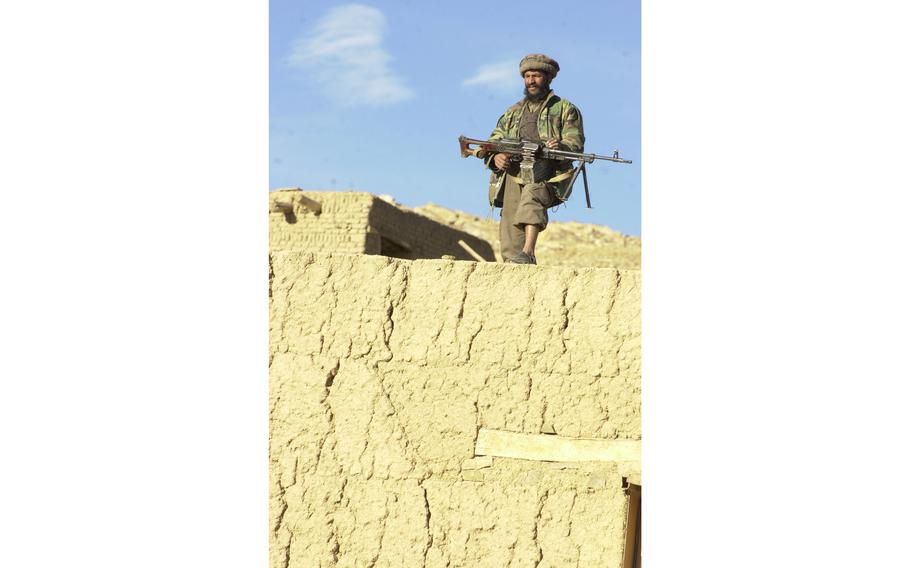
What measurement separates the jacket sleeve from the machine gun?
2.2 inches

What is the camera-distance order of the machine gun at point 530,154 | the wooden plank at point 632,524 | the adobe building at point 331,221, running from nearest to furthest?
the wooden plank at point 632,524 → the machine gun at point 530,154 → the adobe building at point 331,221

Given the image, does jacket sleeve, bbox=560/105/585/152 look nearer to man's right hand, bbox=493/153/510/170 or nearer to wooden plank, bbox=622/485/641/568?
man's right hand, bbox=493/153/510/170

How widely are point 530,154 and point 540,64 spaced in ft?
1.56

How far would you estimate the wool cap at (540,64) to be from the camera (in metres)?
5.89

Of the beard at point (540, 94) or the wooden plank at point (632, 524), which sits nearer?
the wooden plank at point (632, 524)

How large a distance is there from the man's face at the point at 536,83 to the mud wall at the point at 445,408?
1.39 meters

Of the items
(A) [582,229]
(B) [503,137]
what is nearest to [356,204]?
(B) [503,137]

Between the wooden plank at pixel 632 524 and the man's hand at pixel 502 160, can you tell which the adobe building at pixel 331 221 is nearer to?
the man's hand at pixel 502 160

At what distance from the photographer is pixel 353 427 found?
478 cm

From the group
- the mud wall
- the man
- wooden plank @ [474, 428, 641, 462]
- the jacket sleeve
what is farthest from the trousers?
wooden plank @ [474, 428, 641, 462]

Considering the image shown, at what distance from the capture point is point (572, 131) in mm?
5812

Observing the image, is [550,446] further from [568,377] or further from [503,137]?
[503,137]

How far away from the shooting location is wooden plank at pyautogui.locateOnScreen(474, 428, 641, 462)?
15.5 feet

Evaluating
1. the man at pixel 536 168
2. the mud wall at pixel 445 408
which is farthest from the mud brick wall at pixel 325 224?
the mud wall at pixel 445 408
